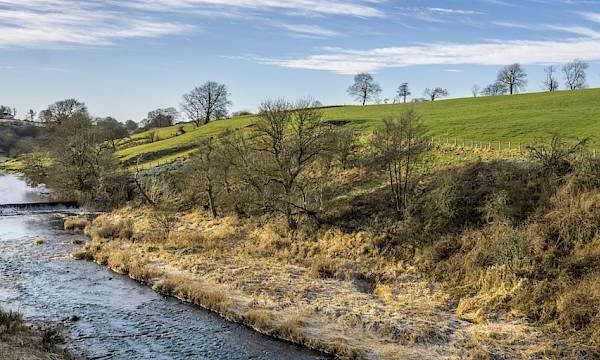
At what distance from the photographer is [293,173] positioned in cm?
3834

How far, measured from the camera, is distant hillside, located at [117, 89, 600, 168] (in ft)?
152

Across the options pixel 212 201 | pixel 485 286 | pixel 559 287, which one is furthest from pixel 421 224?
pixel 212 201

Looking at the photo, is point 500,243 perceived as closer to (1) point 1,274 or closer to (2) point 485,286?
(2) point 485,286

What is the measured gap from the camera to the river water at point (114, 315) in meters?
20.2

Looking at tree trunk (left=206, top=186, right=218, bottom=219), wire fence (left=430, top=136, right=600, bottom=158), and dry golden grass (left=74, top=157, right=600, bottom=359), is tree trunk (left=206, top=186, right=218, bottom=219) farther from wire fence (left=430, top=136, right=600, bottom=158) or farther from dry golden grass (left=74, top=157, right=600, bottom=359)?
wire fence (left=430, top=136, right=600, bottom=158)

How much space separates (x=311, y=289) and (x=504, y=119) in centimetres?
3958

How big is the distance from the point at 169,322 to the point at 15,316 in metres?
6.51

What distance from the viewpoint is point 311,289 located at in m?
27.1

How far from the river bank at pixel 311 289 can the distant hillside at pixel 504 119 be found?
53.4ft

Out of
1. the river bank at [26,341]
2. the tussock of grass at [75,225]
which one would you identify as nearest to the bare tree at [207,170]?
the tussock of grass at [75,225]

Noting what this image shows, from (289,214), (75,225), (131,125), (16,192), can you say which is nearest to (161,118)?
(131,125)

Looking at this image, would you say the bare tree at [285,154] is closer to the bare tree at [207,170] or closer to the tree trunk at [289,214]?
the tree trunk at [289,214]

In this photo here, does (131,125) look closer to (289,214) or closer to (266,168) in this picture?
(266,168)

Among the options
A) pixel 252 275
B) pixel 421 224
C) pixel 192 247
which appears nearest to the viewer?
pixel 252 275
